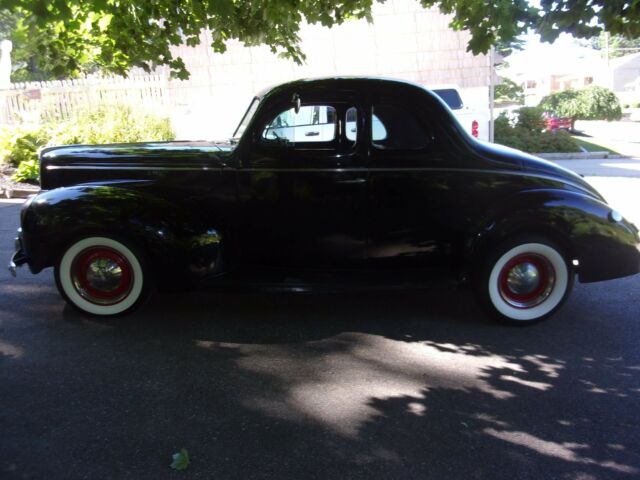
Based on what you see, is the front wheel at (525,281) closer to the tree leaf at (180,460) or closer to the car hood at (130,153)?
the car hood at (130,153)

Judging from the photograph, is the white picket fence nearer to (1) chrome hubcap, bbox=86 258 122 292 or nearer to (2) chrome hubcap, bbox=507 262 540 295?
(1) chrome hubcap, bbox=86 258 122 292

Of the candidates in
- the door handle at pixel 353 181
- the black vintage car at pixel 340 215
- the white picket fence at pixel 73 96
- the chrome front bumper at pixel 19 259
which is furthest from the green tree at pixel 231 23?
the white picket fence at pixel 73 96

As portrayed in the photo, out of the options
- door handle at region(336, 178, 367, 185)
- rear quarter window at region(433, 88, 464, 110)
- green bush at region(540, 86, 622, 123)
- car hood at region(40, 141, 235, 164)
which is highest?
green bush at region(540, 86, 622, 123)

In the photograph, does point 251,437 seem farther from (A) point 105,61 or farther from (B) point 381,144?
(A) point 105,61

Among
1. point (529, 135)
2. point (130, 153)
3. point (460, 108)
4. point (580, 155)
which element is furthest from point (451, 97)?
point (130, 153)

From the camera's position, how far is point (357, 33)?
17672 millimetres

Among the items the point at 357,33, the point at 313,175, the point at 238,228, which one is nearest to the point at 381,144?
the point at 313,175

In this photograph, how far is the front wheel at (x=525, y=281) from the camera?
413cm

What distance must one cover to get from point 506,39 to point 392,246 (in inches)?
75.9

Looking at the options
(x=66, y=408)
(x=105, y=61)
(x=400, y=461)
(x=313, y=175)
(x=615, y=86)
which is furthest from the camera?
(x=615, y=86)

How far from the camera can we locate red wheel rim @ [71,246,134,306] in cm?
Answer: 420

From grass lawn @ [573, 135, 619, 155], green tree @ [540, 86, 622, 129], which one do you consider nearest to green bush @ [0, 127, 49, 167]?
grass lawn @ [573, 135, 619, 155]

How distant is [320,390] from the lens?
10.8 feet

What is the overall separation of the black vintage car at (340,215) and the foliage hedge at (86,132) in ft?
24.7
